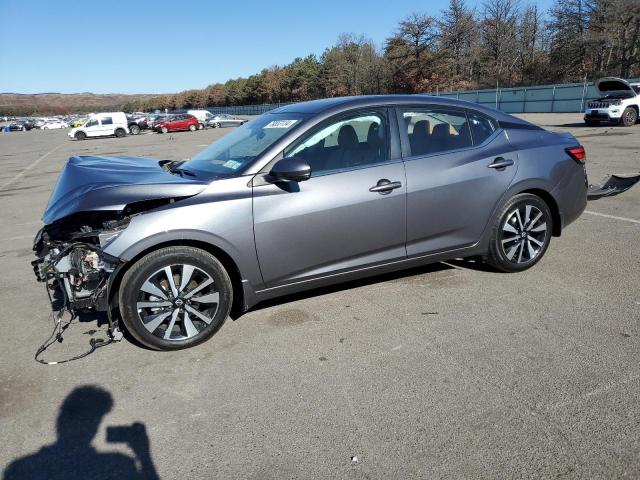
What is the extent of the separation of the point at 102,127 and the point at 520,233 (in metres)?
44.1

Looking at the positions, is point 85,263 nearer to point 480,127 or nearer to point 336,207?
point 336,207

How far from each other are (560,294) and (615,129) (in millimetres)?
17985

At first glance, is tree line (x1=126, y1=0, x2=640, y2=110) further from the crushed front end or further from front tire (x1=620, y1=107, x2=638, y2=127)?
the crushed front end

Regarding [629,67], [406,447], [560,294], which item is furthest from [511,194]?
[629,67]

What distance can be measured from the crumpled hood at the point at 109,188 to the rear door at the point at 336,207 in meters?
0.60

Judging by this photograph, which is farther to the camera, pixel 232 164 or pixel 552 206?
pixel 552 206

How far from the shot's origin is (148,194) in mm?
3434

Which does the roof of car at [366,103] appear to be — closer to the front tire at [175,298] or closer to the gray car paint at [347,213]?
the gray car paint at [347,213]

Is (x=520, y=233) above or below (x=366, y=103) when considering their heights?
below

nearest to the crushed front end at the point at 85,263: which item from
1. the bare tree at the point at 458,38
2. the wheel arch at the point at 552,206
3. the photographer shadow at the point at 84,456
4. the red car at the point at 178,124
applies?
the photographer shadow at the point at 84,456

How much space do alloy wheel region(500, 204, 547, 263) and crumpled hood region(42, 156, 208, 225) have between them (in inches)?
110

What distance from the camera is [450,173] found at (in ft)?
13.7

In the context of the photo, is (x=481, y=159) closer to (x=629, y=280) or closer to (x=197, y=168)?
(x=629, y=280)

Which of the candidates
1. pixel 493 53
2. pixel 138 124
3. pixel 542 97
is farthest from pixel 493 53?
pixel 138 124
